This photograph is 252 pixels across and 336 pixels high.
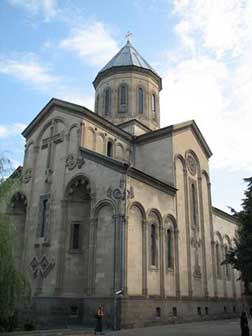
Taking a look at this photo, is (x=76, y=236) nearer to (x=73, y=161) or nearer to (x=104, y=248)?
(x=104, y=248)

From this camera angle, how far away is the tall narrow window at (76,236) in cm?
2052

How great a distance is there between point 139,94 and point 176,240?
43.6ft

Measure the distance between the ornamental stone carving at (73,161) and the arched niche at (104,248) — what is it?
120 inches

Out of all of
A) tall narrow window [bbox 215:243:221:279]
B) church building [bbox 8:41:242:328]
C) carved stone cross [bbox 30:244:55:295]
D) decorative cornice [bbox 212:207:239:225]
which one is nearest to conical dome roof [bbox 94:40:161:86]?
church building [bbox 8:41:242:328]

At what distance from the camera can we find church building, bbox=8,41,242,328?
18469mm

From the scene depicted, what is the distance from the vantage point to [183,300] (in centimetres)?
2164

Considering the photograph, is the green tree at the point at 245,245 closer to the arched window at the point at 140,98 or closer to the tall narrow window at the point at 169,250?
the tall narrow window at the point at 169,250

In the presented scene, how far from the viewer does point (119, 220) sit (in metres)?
18.4

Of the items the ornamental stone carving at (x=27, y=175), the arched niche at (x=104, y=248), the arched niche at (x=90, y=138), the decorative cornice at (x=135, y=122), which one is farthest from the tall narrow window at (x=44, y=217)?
the decorative cornice at (x=135, y=122)

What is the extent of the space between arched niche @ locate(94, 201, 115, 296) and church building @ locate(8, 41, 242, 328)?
0.17 feet

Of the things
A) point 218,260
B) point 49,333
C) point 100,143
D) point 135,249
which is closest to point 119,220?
point 135,249

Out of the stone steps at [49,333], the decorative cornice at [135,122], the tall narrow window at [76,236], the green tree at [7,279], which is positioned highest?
the decorative cornice at [135,122]

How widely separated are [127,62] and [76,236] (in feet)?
55.5

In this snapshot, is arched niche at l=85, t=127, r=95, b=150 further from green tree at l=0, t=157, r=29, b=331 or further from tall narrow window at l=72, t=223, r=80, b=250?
green tree at l=0, t=157, r=29, b=331
